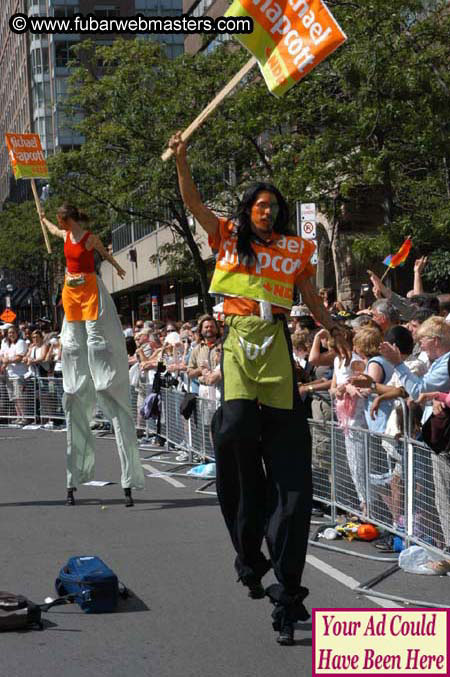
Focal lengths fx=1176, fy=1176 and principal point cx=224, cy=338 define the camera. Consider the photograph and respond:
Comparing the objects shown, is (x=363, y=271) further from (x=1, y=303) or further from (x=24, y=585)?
(x=1, y=303)

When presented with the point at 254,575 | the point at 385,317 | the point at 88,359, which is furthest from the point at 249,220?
the point at 88,359

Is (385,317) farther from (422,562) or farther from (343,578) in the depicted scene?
(343,578)

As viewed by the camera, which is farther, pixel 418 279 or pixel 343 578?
pixel 418 279

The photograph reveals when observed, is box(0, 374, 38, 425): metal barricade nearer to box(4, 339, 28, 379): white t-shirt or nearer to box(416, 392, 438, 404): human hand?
box(4, 339, 28, 379): white t-shirt

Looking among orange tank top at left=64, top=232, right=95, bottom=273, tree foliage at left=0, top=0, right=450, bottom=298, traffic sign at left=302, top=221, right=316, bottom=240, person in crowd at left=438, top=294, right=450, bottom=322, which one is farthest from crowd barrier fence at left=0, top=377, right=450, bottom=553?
tree foliage at left=0, top=0, right=450, bottom=298

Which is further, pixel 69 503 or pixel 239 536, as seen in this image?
pixel 69 503

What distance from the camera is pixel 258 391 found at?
5.84 m

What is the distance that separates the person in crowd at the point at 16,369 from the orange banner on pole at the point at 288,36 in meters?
15.4

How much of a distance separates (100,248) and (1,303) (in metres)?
79.4

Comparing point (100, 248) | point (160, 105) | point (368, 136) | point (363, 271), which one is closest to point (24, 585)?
point (100, 248)

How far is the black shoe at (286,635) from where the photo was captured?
5.50m

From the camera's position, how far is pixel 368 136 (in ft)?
61.6

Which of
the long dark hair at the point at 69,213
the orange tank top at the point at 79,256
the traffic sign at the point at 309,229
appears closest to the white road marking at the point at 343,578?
the orange tank top at the point at 79,256

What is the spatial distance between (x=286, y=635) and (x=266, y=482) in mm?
768
